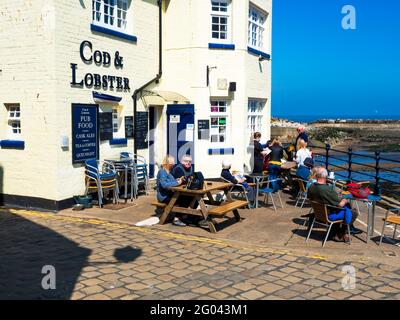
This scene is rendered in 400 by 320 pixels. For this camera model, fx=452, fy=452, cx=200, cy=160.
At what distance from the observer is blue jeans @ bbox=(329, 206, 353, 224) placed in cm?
764

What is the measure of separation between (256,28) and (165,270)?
11.7 meters

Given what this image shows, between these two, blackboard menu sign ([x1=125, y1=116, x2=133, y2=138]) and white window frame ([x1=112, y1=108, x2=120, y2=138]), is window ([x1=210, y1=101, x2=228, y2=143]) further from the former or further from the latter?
white window frame ([x1=112, y1=108, x2=120, y2=138])

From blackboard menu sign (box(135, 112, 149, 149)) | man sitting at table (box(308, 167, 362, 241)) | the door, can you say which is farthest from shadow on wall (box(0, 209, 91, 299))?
the door

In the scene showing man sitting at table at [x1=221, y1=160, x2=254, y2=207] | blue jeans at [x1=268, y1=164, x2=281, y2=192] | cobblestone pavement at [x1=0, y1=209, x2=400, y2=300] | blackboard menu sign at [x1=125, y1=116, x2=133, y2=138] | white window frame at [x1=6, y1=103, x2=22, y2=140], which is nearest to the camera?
cobblestone pavement at [x1=0, y1=209, x2=400, y2=300]

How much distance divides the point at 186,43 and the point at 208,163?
3754 mm

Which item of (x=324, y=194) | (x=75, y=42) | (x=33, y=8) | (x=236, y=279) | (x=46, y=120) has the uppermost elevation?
(x=33, y=8)

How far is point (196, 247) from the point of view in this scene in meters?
7.69

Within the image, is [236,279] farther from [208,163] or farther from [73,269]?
[208,163]

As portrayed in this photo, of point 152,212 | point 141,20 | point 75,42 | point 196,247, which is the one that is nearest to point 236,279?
point 196,247

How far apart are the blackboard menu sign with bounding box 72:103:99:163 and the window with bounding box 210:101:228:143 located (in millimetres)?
4110

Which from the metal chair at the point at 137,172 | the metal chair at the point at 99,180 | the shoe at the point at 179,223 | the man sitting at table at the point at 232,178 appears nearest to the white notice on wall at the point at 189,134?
the metal chair at the point at 137,172

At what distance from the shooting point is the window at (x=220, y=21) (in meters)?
14.1

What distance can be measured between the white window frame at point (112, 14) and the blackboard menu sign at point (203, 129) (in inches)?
136
